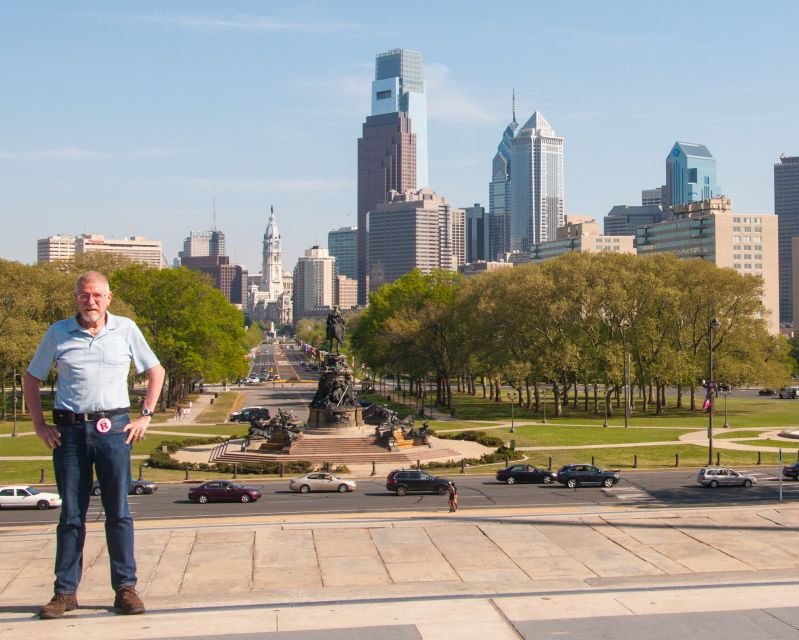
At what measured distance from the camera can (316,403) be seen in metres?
66.0

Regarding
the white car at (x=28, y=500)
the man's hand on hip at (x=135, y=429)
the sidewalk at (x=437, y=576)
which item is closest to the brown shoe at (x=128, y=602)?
the sidewalk at (x=437, y=576)

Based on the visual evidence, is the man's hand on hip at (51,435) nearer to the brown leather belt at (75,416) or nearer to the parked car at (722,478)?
the brown leather belt at (75,416)

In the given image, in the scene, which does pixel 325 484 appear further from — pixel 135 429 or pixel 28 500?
pixel 135 429

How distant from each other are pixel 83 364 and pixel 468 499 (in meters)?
29.6

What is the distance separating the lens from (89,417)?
12.8m

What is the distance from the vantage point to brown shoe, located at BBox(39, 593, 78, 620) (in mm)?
13148

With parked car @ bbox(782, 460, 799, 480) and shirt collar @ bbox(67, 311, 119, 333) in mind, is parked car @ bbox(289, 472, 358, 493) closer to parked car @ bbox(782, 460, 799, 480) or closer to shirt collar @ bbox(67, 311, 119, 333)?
parked car @ bbox(782, 460, 799, 480)

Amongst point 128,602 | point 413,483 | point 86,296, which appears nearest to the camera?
point 86,296

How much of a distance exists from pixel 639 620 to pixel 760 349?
81510 mm

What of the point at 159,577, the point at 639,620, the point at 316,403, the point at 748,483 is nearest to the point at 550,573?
the point at 639,620

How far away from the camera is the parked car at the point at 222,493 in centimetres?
4102

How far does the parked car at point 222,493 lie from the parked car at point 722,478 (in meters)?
19.9

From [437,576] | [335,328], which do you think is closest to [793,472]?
[437,576]

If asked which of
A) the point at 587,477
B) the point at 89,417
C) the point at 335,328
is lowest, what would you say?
the point at 587,477
